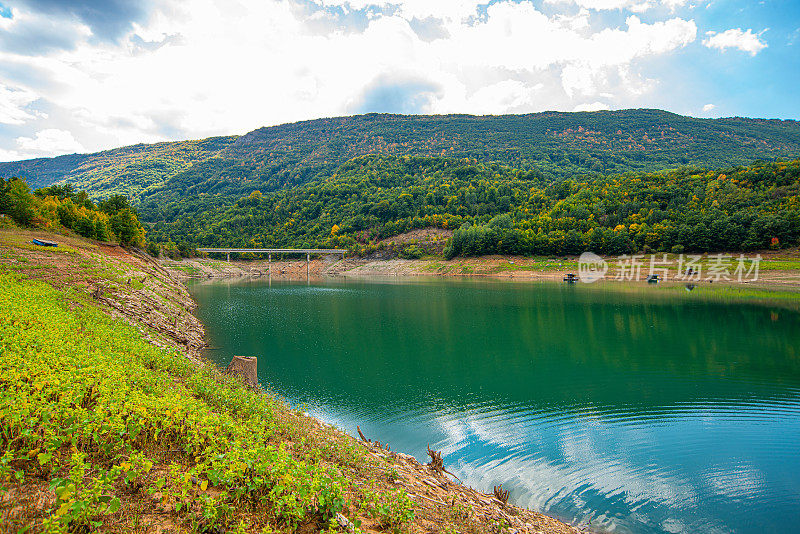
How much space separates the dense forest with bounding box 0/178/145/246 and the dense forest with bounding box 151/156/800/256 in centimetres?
5862

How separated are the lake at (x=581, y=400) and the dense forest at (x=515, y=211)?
40.9 meters

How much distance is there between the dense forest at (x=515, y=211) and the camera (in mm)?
63188

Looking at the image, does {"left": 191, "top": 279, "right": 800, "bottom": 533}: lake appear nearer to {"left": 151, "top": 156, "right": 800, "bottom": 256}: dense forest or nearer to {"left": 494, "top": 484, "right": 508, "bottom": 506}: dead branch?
{"left": 494, "top": 484, "right": 508, "bottom": 506}: dead branch

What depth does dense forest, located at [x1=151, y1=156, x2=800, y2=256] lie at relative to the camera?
63.2 meters

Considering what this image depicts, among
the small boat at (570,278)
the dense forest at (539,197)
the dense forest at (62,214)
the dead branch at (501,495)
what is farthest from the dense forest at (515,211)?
the dead branch at (501,495)

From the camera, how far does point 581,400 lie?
1427 cm

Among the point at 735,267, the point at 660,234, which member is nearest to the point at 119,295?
the point at 735,267

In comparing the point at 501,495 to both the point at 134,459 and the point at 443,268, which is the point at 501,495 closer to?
the point at 134,459

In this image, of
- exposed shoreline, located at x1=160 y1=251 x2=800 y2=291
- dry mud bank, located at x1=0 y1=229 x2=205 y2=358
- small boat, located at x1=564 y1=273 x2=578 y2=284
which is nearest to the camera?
dry mud bank, located at x1=0 y1=229 x2=205 y2=358

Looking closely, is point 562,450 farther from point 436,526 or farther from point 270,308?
point 270,308

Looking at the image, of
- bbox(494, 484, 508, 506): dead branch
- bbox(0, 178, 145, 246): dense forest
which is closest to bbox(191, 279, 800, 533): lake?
bbox(494, 484, 508, 506): dead branch

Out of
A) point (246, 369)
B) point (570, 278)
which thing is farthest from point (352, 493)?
point (570, 278)

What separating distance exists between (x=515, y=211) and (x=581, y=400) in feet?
307

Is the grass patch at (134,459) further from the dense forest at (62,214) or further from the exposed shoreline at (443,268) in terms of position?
the exposed shoreline at (443,268)
